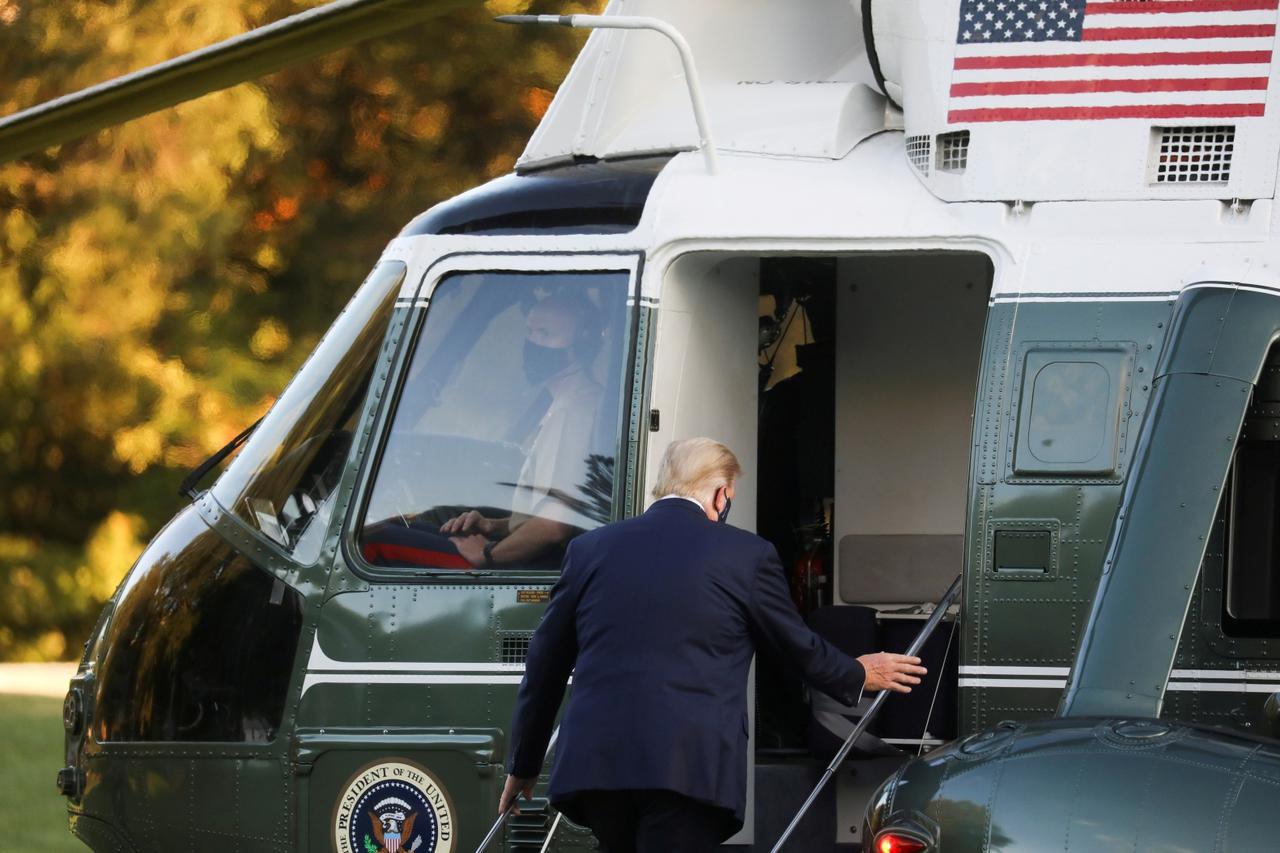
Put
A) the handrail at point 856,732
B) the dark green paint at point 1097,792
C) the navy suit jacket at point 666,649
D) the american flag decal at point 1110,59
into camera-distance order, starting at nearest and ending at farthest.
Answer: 1. the dark green paint at point 1097,792
2. the navy suit jacket at point 666,649
3. the handrail at point 856,732
4. the american flag decal at point 1110,59

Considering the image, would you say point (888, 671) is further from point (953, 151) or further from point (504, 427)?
point (953, 151)

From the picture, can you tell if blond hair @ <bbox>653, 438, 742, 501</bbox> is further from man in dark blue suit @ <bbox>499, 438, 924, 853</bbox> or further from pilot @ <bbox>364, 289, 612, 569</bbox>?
pilot @ <bbox>364, 289, 612, 569</bbox>

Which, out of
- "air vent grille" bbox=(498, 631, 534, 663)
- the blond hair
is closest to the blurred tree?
"air vent grille" bbox=(498, 631, 534, 663)

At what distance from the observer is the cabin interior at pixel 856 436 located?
249 inches

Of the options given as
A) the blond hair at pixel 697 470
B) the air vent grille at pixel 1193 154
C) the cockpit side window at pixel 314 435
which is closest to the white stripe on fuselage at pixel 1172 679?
the blond hair at pixel 697 470

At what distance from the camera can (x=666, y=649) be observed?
14.6 feet

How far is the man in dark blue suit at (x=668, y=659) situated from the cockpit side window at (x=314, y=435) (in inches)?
58.3

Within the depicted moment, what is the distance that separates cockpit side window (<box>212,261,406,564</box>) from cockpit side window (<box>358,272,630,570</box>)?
159mm

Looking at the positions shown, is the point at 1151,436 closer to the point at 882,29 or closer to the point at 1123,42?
the point at 1123,42

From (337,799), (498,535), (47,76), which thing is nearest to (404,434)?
(498,535)

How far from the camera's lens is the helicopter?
5230 mm

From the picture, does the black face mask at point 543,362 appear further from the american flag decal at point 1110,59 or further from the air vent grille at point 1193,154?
the air vent grille at point 1193,154

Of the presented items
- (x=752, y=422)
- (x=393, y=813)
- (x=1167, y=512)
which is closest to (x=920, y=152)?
(x=752, y=422)

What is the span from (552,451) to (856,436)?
1417mm
